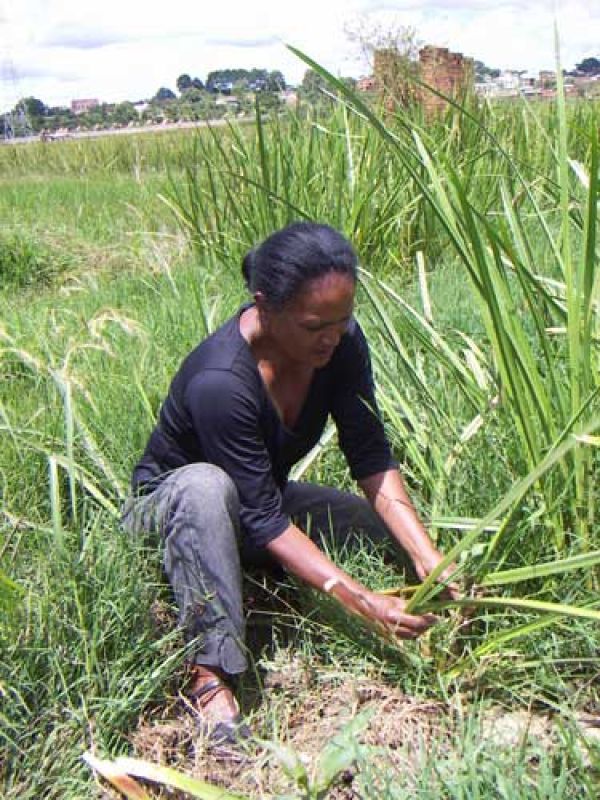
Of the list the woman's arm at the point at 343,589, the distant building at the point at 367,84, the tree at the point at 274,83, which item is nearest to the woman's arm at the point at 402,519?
the woman's arm at the point at 343,589

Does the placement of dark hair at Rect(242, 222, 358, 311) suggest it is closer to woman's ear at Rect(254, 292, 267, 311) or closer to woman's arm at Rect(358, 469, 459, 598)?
woman's ear at Rect(254, 292, 267, 311)

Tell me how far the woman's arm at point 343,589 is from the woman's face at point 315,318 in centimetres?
34

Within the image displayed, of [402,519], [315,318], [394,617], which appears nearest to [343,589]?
[394,617]

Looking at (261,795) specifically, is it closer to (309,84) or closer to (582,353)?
(582,353)

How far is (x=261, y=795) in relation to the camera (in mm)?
1513

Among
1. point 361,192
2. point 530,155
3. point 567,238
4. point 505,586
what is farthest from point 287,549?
point 530,155

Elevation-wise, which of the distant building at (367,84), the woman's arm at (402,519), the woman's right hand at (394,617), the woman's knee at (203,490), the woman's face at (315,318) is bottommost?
the woman's right hand at (394,617)

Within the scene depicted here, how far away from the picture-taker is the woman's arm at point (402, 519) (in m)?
1.77

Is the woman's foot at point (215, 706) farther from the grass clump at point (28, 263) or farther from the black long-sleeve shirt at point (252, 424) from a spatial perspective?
the grass clump at point (28, 263)

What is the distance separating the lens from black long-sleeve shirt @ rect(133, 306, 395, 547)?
69.4 inches

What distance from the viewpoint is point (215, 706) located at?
1.73 meters

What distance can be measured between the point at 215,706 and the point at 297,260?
835 millimetres

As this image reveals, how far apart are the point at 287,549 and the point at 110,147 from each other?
48.2 ft

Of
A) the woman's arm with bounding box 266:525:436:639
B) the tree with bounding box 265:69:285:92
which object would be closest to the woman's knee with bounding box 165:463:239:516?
the woman's arm with bounding box 266:525:436:639
